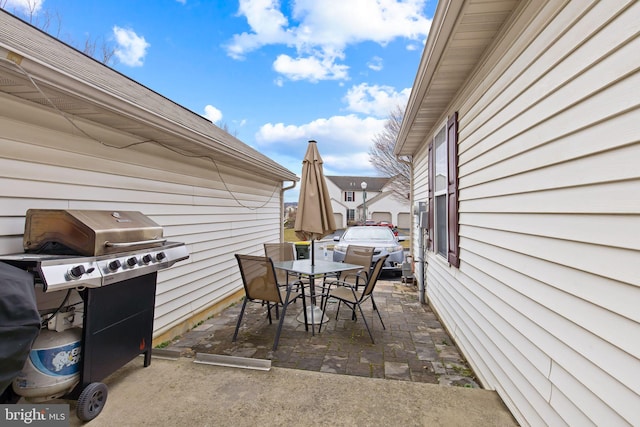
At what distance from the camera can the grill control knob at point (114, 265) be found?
2036 mm

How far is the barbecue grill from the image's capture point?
1.85 m

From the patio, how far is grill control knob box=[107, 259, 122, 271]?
1.59 metres

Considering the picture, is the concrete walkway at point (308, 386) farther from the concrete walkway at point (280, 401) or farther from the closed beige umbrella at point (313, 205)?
the closed beige umbrella at point (313, 205)

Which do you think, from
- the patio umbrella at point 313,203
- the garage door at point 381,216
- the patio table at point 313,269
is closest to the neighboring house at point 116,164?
the patio umbrella at point 313,203

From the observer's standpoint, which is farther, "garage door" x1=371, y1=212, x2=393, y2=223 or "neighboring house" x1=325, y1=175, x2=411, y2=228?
"garage door" x1=371, y1=212, x2=393, y2=223

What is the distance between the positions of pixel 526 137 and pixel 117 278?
9.07 feet

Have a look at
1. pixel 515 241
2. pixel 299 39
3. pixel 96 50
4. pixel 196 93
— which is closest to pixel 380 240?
pixel 515 241

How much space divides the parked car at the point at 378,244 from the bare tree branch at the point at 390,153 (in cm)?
1010

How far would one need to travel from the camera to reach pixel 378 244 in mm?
7680

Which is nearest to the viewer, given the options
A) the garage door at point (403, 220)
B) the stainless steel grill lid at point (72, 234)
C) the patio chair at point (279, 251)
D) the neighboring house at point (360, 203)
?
the stainless steel grill lid at point (72, 234)

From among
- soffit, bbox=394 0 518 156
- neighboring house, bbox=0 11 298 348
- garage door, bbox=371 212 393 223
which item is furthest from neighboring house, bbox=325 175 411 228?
soffit, bbox=394 0 518 156

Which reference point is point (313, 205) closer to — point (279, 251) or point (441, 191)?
point (279, 251)

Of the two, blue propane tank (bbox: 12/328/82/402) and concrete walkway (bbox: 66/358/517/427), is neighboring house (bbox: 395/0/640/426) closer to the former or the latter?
concrete walkway (bbox: 66/358/517/427)

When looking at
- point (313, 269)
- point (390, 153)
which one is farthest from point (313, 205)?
point (390, 153)
